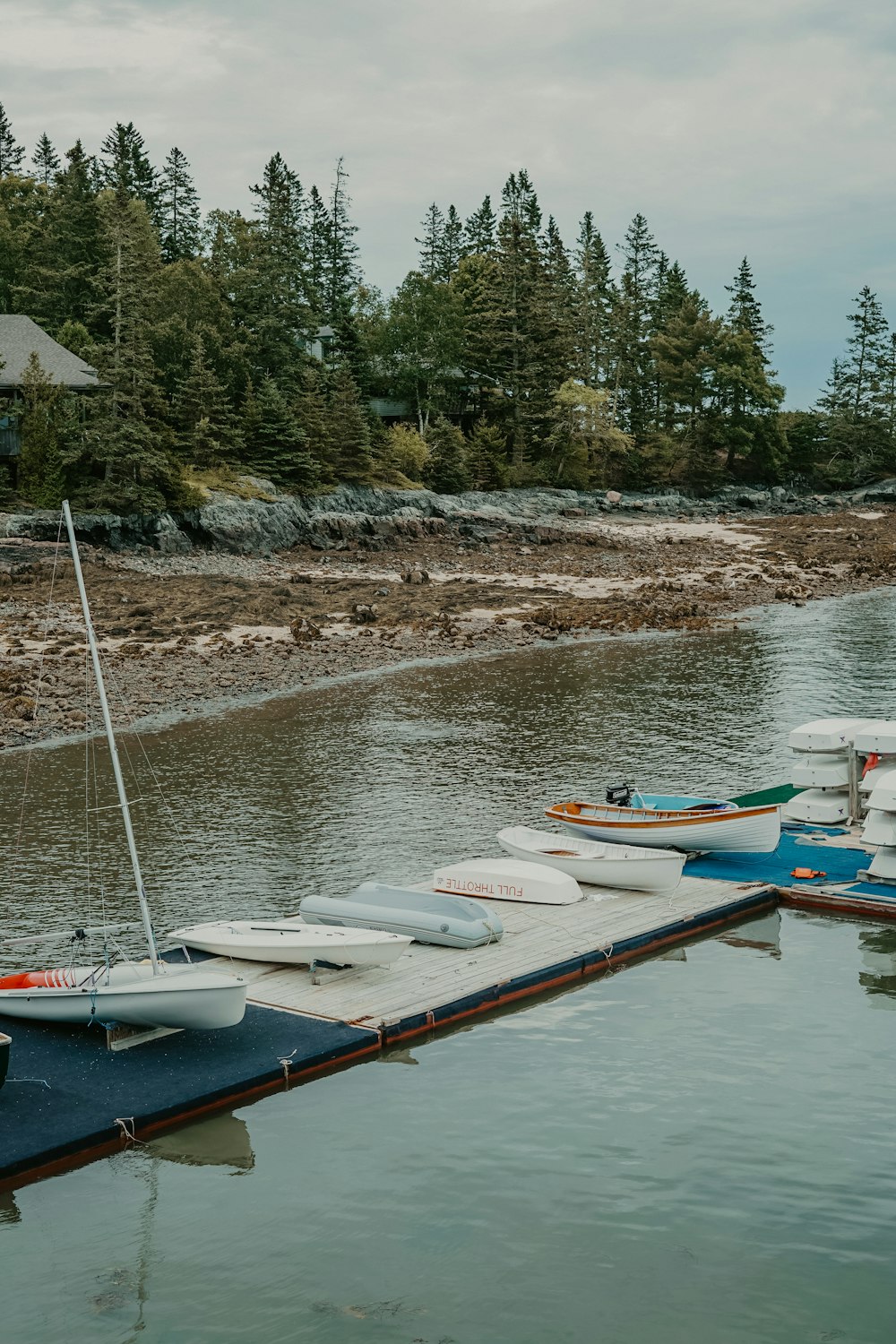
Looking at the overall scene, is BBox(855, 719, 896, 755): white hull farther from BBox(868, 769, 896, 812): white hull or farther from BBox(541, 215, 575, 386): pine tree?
BBox(541, 215, 575, 386): pine tree

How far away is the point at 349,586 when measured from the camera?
65.6 metres

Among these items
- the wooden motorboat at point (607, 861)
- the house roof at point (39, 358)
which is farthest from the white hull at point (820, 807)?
the house roof at point (39, 358)

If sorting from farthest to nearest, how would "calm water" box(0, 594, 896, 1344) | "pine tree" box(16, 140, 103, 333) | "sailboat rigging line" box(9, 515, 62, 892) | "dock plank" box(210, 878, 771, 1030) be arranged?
"pine tree" box(16, 140, 103, 333)
"sailboat rigging line" box(9, 515, 62, 892)
"dock plank" box(210, 878, 771, 1030)
"calm water" box(0, 594, 896, 1344)

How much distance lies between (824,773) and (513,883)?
8703 mm

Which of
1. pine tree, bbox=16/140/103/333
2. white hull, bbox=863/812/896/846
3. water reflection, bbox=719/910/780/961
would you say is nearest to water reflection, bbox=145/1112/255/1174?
water reflection, bbox=719/910/780/961

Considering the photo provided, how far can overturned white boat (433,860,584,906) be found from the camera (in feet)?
78.4

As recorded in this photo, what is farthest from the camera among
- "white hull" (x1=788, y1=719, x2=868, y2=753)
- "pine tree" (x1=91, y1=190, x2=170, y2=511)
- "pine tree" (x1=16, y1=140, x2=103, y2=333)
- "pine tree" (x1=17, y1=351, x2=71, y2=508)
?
"pine tree" (x1=16, y1=140, x2=103, y2=333)

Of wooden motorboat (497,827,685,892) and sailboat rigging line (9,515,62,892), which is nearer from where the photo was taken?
wooden motorboat (497,827,685,892)

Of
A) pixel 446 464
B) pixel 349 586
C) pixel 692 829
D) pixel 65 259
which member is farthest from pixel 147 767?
pixel 65 259

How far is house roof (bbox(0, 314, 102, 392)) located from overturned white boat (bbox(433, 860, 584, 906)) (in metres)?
54.8

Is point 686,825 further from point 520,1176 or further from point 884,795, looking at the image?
point 520,1176

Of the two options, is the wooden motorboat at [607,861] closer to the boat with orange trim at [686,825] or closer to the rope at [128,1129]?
the boat with orange trim at [686,825]

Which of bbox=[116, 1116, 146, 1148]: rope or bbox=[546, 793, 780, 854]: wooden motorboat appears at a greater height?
bbox=[546, 793, 780, 854]: wooden motorboat

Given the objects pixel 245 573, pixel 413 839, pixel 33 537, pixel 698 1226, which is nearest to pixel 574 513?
pixel 245 573
